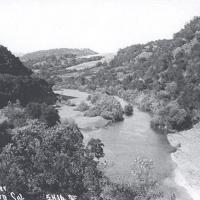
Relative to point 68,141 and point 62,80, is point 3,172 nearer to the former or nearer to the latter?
point 68,141

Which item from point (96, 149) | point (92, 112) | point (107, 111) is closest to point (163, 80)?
point (107, 111)

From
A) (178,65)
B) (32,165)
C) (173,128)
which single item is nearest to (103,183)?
(32,165)

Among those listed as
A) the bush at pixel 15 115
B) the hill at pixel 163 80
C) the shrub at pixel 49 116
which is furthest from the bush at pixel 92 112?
the bush at pixel 15 115

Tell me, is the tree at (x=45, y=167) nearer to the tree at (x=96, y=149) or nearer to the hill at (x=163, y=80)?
the tree at (x=96, y=149)

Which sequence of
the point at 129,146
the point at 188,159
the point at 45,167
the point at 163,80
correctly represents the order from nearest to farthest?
the point at 45,167, the point at 188,159, the point at 129,146, the point at 163,80

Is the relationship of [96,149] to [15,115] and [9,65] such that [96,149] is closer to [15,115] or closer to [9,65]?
[15,115]

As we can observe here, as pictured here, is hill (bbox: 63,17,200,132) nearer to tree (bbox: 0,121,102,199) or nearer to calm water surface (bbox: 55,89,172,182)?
calm water surface (bbox: 55,89,172,182)
